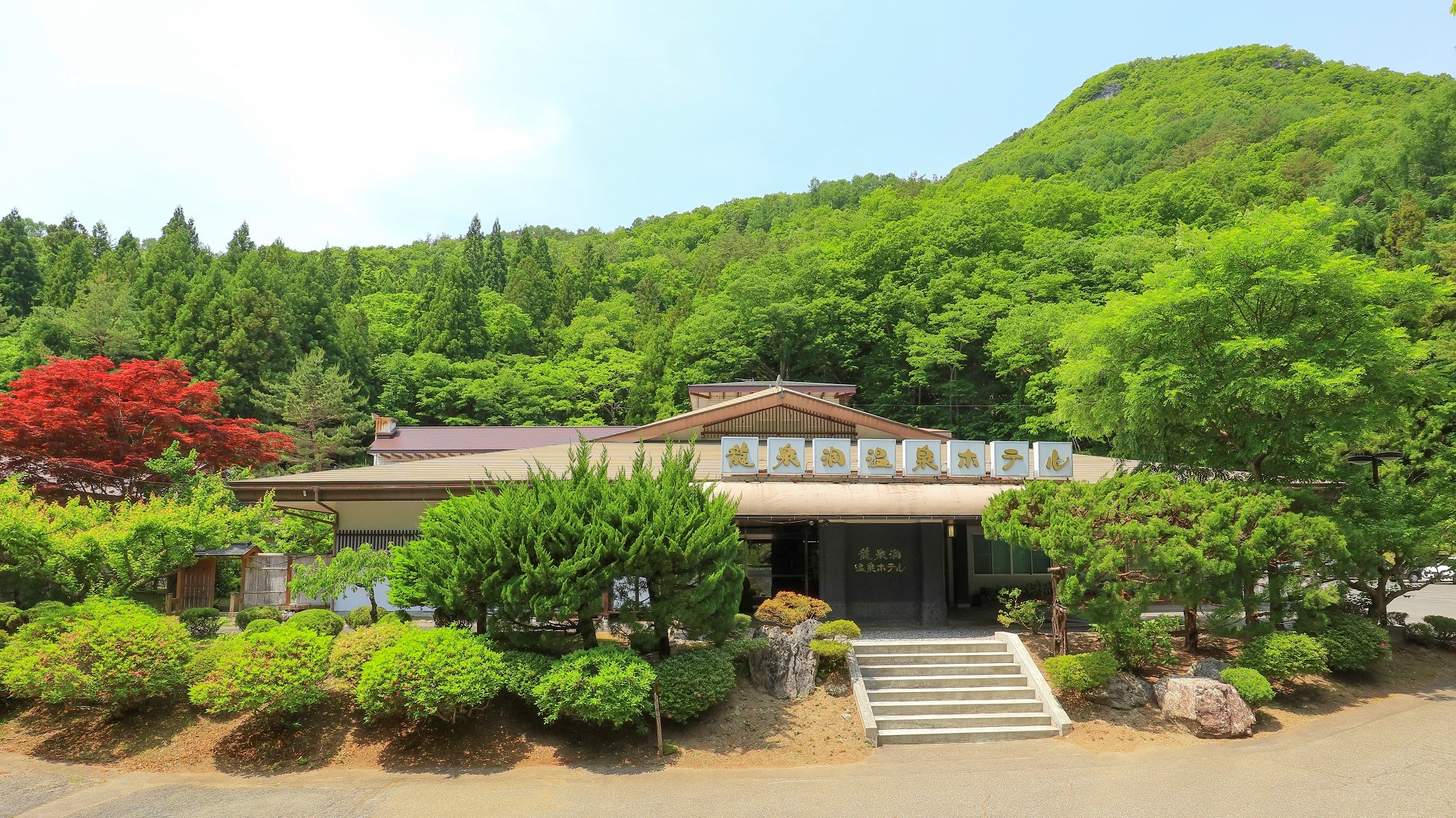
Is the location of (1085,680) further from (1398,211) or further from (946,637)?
(1398,211)

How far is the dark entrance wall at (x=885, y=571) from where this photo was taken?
51.4 feet

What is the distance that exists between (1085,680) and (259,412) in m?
36.9

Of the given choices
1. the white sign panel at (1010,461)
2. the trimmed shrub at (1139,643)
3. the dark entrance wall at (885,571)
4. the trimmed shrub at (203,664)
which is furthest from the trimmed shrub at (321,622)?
the white sign panel at (1010,461)

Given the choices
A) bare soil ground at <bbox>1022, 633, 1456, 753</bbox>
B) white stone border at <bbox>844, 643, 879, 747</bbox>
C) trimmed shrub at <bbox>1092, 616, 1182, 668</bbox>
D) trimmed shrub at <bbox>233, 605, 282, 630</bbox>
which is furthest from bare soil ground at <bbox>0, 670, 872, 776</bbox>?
trimmed shrub at <bbox>1092, 616, 1182, 668</bbox>

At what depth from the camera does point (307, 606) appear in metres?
15.7

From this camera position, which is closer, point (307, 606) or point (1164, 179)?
point (307, 606)

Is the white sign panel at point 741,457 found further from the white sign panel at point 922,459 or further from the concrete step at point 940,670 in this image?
the concrete step at point 940,670

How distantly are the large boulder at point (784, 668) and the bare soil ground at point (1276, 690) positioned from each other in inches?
138

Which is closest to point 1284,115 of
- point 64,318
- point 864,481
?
point 864,481

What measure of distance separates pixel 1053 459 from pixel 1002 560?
121 inches

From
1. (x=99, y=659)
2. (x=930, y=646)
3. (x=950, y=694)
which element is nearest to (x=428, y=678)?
(x=99, y=659)

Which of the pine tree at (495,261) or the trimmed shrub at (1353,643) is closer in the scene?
the trimmed shrub at (1353,643)

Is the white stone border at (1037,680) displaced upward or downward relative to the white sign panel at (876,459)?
downward

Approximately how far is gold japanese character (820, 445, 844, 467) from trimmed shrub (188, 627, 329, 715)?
8.41m
